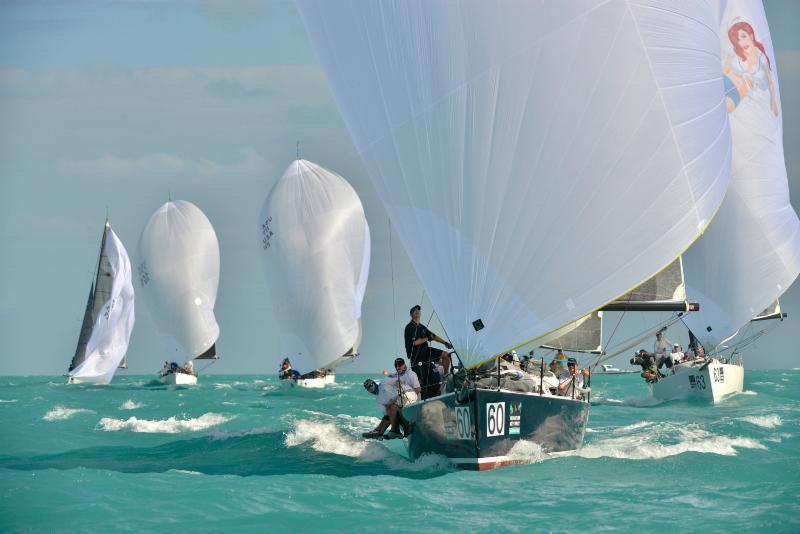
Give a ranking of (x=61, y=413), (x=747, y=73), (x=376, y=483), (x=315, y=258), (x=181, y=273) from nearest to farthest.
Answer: (x=376, y=483), (x=747, y=73), (x=61, y=413), (x=315, y=258), (x=181, y=273)

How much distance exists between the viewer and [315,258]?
38906mm

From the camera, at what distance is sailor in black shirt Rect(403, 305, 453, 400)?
48.9 ft

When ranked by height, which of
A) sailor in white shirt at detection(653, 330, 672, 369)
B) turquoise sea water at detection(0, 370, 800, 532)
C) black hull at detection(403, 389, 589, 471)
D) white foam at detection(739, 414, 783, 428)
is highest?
sailor in white shirt at detection(653, 330, 672, 369)

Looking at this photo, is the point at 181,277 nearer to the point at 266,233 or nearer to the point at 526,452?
the point at 266,233

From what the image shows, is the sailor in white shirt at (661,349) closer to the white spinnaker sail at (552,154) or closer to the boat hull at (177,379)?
the white spinnaker sail at (552,154)

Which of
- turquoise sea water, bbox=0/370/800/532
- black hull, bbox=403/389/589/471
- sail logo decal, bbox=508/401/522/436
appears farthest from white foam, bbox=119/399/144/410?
sail logo decal, bbox=508/401/522/436

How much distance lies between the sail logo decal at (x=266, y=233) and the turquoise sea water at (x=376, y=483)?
19.2 metres

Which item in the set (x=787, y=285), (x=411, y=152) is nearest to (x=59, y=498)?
(x=411, y=152)

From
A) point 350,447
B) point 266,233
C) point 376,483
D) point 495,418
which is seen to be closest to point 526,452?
point 495,418

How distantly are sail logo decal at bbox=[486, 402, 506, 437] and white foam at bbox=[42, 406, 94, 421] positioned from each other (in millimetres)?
15099

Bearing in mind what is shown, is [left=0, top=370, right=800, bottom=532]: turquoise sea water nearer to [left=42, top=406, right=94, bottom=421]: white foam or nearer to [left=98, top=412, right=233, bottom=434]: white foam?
[left=98, top=412, right=233, bottom=434]: white foam

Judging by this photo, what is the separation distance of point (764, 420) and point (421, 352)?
1008 centimetres

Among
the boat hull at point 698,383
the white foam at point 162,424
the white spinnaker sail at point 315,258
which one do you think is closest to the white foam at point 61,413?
the white foam at point 162,424

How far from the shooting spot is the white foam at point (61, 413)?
82.9ft
